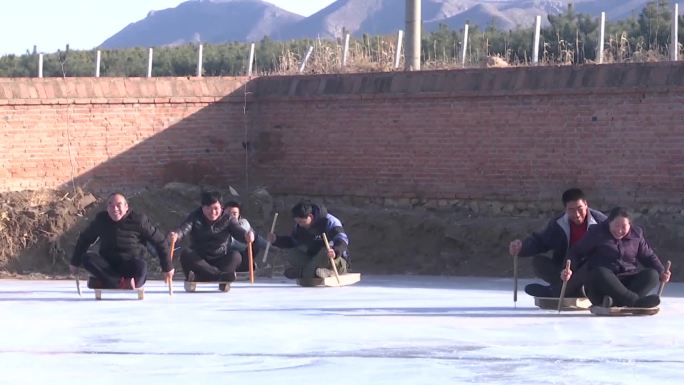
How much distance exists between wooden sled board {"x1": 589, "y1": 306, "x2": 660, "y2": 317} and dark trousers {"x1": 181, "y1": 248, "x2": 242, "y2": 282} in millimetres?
4721

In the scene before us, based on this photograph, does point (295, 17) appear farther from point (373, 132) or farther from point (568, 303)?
point (568, 303)

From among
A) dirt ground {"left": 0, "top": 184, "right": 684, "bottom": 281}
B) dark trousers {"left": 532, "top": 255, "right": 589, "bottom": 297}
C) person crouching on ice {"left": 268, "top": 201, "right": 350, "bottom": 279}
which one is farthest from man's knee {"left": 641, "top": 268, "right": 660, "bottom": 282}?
dirt ground {"left": 0, "top": 184, "right": 684, "bottom": 281}

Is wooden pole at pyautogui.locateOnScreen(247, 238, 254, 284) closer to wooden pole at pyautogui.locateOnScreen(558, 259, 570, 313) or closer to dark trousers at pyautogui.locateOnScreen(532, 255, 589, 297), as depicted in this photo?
dark trousers at pyautogui.locateOnScreen(532, 255, 589, 297)

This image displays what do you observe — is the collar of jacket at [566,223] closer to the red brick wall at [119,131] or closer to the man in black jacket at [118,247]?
the man in black jacket at [118,247]

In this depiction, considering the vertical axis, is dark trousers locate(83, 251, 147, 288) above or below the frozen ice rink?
above

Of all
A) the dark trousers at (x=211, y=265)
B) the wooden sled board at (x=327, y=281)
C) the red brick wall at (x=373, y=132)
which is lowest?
the wooden sled board at (x=327, y=281)

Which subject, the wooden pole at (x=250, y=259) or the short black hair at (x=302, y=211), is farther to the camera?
the wooden pole at (x=250, y=259)

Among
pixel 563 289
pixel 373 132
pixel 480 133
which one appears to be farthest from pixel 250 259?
pixel 373 132

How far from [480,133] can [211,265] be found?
20.4ft

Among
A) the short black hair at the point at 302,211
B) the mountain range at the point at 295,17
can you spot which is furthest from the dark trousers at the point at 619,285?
the mountain range at the point at 295,17

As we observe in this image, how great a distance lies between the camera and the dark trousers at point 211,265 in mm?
16281

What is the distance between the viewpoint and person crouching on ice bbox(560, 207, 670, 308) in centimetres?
1314

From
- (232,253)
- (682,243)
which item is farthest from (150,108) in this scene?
(682,243)

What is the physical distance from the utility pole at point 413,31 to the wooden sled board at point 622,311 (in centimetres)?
1158
